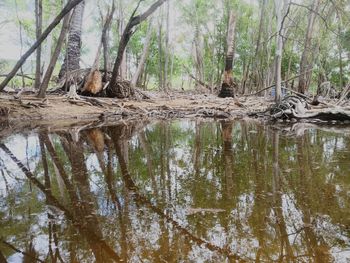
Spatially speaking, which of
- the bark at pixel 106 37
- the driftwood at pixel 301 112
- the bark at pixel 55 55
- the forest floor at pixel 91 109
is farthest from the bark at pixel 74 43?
the driftwood at pixel 301 112

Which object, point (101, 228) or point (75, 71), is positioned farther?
point (75, 71)

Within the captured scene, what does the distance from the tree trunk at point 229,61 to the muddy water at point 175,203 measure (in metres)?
8.14

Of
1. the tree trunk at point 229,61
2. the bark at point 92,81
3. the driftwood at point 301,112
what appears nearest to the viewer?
the driftwood at point 301,112

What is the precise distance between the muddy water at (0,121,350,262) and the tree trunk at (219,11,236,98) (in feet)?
26.7

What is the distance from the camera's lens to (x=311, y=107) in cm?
839

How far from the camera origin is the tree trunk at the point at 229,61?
1164 centimetres

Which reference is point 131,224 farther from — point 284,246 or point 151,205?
point 284,246

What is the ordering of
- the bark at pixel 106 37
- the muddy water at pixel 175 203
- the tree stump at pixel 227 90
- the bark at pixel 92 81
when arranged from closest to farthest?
the muddy water at pixel 175 203, the bark at pixel 106 37, the bark at pixel 92 81, the tree stump at pixel 227 90

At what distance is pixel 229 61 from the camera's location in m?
12.1

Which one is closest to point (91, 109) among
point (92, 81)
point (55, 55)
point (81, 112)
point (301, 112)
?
point (81, 112)

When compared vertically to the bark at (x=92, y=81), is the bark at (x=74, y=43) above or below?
above

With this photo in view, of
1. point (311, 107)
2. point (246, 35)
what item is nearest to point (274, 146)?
point (311, 107)

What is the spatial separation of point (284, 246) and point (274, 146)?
2.80 metres

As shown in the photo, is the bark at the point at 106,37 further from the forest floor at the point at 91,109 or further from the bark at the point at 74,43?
the forest floor at the point at 91,109
